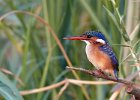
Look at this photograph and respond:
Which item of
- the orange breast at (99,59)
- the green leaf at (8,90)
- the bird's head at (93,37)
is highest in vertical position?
the bird's head at (93,37)

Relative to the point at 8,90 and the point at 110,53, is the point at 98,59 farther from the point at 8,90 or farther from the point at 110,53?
the point at 8,90

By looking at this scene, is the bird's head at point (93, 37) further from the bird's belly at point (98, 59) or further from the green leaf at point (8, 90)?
the green leaf at point (8, 90)

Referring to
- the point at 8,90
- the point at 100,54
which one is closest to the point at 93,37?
the point at 100,54

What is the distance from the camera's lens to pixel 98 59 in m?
0.99

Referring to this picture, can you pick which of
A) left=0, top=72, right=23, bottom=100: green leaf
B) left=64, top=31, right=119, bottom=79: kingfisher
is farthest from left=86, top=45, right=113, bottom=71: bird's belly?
left=0, top=72, right=23, bottom=100: green leaf

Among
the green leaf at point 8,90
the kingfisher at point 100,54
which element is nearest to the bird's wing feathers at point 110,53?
the kingfisher at point 100,54

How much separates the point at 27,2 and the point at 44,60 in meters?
0.31

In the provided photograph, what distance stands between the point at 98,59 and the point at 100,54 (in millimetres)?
19

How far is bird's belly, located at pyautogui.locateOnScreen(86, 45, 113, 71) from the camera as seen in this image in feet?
3.25

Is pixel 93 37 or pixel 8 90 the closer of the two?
pixel 93 37

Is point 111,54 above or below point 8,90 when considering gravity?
above

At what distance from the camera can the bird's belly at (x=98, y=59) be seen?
39.0 inches

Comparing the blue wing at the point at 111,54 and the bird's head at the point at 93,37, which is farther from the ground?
the bird's head at the point at 93,37

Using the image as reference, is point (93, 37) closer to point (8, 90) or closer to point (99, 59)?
point (99, 59)
